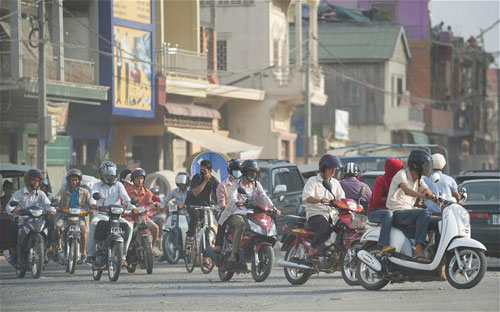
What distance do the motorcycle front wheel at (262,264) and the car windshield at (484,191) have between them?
5.62 m

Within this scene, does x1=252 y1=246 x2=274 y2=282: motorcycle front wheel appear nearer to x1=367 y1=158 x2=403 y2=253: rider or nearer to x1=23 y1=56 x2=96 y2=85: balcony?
x1=367 y1=158 x2=403 y2=253: rider

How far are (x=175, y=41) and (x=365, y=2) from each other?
3579 centimetres

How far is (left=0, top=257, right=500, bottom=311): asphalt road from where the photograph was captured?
14.3 m

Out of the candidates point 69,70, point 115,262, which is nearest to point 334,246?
point 115,262

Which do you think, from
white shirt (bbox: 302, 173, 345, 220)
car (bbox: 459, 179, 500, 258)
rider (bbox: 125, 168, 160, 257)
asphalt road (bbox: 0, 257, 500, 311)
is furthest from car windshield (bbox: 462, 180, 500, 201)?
white shirt (bbox: 302, 173, 345, 220)

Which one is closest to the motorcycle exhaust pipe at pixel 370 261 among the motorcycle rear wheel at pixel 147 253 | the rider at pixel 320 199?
the rider at pixel 320 199

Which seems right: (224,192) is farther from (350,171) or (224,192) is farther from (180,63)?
(180,63)

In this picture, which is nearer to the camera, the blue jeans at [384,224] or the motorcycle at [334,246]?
the blue jeans at [384,224]

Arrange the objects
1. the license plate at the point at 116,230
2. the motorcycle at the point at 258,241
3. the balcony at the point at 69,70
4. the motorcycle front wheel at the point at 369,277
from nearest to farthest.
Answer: the motorcycle front wheel at the point at 369,277, the motorcycle at the point at 258,241, the license plate at the point at 116,230, the balcony at the point at 69,70

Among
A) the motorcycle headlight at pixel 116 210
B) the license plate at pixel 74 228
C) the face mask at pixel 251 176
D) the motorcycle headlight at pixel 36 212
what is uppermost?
the face mask at pixel 251 176

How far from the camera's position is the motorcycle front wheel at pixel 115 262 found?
18703 mm

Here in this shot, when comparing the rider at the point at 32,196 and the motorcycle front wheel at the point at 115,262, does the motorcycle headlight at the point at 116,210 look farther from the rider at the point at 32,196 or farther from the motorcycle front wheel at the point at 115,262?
the rider at the point at 32,196

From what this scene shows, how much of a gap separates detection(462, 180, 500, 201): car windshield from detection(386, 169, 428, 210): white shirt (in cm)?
635

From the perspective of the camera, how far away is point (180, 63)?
44.9 meters
